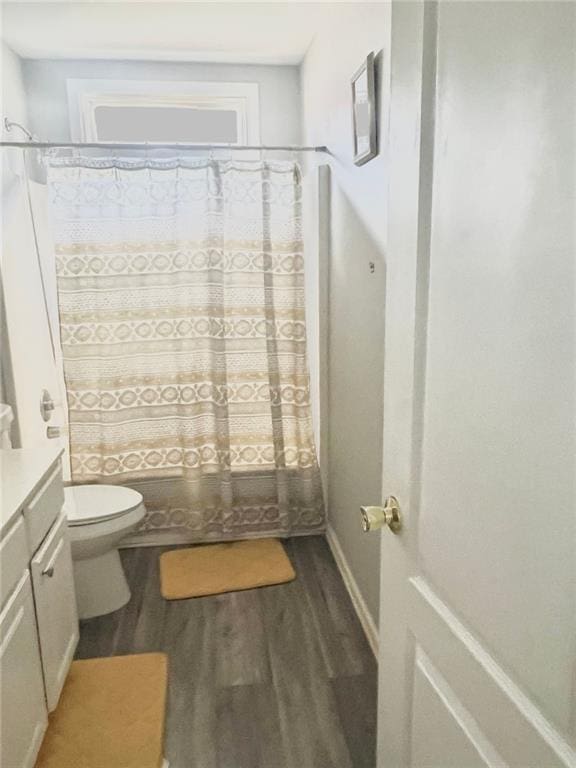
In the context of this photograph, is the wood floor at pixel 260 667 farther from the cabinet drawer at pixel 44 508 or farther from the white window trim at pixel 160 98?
the white window trim at pixel 160 98

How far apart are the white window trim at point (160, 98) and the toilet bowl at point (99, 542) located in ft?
6.53

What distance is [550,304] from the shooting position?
22.7 inches

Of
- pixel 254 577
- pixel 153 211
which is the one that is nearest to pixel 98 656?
pixel 254 577

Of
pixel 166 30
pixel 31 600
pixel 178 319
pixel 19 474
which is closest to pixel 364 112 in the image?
pixel 178 319

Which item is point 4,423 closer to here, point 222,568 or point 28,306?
point 28,306

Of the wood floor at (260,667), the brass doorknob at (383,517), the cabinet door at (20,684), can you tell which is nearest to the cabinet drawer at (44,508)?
the cabinet door at (20,684)

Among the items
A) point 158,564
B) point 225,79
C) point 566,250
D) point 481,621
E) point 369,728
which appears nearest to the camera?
point 566,250

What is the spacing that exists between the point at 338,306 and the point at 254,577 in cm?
129

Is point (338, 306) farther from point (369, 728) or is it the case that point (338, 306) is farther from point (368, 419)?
point (369, 728)

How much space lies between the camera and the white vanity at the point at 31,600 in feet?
4.28

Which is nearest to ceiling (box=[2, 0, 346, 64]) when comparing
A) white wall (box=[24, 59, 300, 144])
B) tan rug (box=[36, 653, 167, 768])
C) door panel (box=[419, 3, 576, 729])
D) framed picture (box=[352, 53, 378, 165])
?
white wall (box=[24, 59, 300, 144])

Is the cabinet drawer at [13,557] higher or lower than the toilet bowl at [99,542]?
higher

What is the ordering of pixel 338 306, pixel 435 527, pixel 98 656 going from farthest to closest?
pixel 338 306
pixel 98 656
pixel 435 527

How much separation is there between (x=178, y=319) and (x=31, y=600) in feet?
4.63
